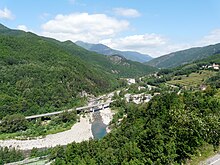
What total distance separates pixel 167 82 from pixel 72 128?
255ft

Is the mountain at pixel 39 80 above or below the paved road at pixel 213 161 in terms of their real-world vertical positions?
above

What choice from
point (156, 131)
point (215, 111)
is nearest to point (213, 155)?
point (156, 131)

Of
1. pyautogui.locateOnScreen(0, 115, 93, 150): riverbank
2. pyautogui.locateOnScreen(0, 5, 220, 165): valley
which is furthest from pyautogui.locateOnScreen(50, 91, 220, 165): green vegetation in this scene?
pyautogui.locateOnScreen(0, 115, 93, 150): riverbank

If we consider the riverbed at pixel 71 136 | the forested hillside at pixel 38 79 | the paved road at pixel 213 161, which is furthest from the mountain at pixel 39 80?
the paved road at pixel 213 161

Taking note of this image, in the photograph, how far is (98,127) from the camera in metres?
92.0

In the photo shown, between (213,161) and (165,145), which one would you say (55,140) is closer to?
(165,145)

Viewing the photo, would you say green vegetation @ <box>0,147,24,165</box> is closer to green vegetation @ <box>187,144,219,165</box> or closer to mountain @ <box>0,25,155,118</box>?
green vegetation @ <box>187,144,219,165</box>


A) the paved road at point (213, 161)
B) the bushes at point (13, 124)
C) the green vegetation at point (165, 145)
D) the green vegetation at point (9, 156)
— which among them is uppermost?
the green vegetation at point (165, 145)

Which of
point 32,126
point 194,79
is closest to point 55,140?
point 32,126

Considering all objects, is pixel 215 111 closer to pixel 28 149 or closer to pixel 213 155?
pixel 213 155

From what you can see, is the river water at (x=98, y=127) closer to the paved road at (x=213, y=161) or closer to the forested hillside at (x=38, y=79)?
the forested hillside at (x=38, y=79)

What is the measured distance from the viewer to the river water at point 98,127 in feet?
270

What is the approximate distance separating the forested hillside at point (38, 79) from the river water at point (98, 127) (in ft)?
47.3

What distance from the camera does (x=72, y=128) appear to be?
8881cm
